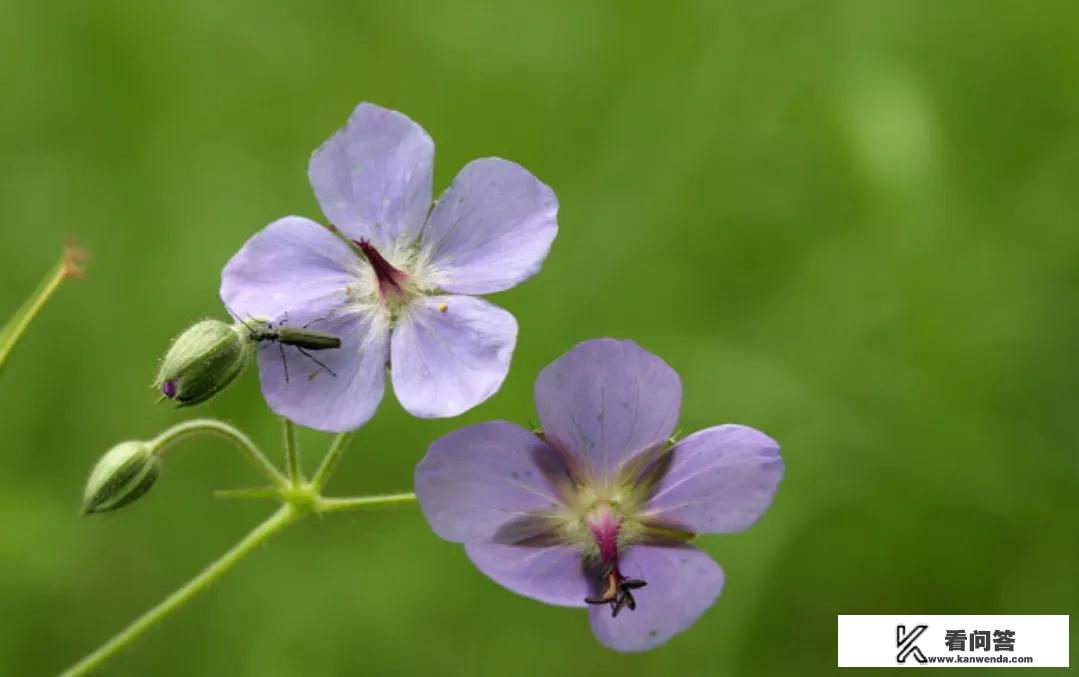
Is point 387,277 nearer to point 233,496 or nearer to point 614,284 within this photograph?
point 233,496

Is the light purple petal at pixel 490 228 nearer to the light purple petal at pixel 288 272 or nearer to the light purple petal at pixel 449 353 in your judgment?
the light purple petal at pixel 449 353

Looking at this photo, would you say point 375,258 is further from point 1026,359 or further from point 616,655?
point 1026,359

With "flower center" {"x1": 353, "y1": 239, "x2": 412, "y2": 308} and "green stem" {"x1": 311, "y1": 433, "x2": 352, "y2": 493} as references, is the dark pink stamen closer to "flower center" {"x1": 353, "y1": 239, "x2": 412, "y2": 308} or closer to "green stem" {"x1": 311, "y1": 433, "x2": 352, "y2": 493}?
"flower center" {"x1": 353, "y1": 239, "x2": 412, "y2": 308}

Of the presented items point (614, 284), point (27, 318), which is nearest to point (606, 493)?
point (27, 318)

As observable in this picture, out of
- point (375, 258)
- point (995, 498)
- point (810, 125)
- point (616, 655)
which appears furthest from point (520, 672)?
point (810, 125)

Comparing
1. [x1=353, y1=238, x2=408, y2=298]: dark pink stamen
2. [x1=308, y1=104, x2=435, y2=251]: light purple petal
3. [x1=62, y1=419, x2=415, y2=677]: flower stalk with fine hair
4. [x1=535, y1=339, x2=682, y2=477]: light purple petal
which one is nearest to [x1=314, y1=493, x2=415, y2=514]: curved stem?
[x1=62, y1=419, x2=415, y2=677]: flower stalk with fine hair
